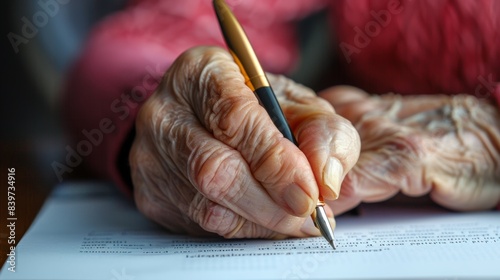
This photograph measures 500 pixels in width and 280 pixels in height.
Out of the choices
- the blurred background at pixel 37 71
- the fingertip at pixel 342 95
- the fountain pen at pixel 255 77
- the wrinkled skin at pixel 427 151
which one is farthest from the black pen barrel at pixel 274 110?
the blurred background at pixel 37 71

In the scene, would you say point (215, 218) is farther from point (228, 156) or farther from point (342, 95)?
point (342, 95)

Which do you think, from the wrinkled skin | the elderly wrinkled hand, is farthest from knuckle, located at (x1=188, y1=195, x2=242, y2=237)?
the wrinkled skin

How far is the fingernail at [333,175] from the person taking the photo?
0.47 metres

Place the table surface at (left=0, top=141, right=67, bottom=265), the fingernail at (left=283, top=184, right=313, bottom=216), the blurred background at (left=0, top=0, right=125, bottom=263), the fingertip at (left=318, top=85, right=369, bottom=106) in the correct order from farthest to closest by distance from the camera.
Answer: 1. the blurred background at (left=0, top=0, right=125, bottom=263)
2. the fingertip at (left=318, top=85, right=369, bottom=106)
3. the table surface at (left=0, top=141, right=67, bottom=265)
4. the fingernail at (left=283, top=184, right=313, bottom=216)

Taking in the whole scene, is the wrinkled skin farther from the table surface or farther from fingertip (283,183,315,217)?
the table surface

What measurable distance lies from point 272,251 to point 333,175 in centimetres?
8

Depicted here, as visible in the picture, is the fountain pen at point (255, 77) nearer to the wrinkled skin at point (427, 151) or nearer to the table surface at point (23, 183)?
the wrinkled skin at point (427, 151)

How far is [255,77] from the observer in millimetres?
533

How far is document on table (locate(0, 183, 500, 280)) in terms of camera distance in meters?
0.46

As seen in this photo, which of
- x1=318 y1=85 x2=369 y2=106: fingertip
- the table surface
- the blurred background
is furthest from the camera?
the blurred background

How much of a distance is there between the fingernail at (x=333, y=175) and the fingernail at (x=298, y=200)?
2cm

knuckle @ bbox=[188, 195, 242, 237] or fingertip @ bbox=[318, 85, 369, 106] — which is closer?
knuckle @ bbox=[188, 195, 242, 237]

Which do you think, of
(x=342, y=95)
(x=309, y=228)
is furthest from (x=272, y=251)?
(x=342, y=95)

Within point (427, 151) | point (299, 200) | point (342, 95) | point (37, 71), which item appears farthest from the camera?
point (37, 71)
